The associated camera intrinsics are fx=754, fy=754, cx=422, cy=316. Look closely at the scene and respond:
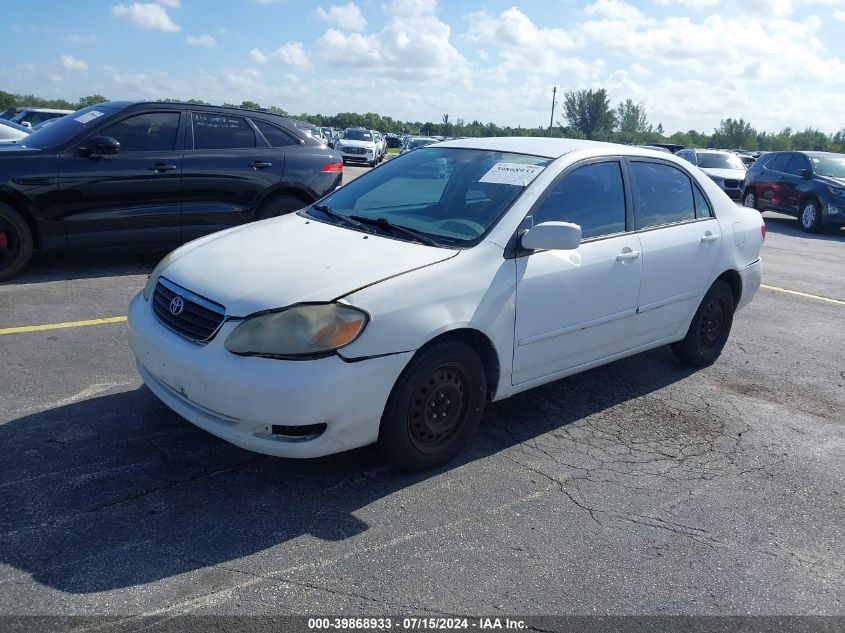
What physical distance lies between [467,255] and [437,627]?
1813mm

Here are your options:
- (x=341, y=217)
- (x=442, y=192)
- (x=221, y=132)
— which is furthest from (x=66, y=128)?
(x=442, y=192)

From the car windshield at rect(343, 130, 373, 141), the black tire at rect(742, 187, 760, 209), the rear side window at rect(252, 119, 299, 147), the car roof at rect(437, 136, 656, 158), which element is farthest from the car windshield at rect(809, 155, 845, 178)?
the car windshield at rect(343, 130, 373, 141)

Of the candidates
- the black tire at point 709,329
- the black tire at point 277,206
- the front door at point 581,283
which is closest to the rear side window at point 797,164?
the black tire at point 709,329

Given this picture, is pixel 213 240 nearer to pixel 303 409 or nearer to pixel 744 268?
pixel 303 409

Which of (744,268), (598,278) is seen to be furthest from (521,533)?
(744,268)

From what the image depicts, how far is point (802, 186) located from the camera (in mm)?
15484

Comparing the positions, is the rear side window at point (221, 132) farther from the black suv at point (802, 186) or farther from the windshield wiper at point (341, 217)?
the black suv at point (802, 186)

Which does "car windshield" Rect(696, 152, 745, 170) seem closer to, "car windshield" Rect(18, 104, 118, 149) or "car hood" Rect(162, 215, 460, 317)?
"car windshield" Rect(18, 104, 118, 149)

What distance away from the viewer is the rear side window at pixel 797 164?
51.7ft

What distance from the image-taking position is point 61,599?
2.65 meters

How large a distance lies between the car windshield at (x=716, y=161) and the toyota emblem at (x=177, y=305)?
19787 mm

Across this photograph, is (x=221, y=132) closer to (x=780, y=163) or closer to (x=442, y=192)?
(x=442, y=192)

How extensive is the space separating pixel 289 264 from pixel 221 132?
4.94 metres

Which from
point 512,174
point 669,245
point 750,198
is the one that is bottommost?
point 750,198
